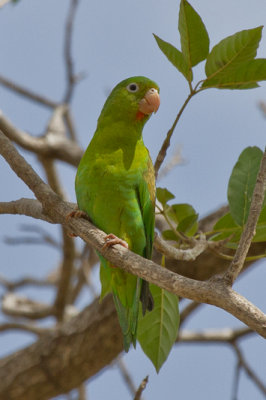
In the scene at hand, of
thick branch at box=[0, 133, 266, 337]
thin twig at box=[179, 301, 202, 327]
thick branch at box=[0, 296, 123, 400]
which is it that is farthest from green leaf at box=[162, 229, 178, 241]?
thin twig at box=[179, 301, 202, 327]

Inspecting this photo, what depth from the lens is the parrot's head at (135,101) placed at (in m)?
2.53

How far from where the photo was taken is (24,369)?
10.7 feet

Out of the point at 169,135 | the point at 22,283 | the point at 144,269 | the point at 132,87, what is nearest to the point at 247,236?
the point at 144,269

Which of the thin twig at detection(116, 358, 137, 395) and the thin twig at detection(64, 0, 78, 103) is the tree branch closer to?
the thin twig at detection(64, 0, 78, 103)

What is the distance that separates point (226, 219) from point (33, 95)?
3.43m

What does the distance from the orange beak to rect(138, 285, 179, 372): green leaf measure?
83 centimetres

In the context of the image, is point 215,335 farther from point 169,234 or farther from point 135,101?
point 135,101

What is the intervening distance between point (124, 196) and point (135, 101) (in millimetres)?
550

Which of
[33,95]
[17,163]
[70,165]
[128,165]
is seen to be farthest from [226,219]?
[33,95]

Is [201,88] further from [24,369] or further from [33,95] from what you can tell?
[33,95]

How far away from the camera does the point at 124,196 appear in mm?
2268

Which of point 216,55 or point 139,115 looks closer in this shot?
point 216,55

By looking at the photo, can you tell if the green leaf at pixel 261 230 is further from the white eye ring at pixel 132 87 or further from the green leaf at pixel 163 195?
the white eye ring at pixel 132 87

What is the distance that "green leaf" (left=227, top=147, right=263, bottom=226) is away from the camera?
6.85ft
